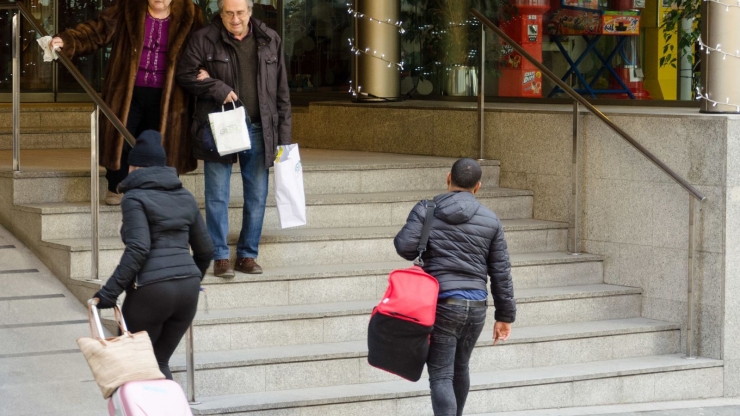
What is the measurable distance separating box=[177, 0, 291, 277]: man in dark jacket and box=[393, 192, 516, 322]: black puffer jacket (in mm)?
1752

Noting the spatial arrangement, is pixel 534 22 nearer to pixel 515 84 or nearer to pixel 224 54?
pixel 515 84

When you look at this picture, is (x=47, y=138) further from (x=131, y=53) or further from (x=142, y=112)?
(x=131, y=53)

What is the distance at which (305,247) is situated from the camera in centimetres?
801

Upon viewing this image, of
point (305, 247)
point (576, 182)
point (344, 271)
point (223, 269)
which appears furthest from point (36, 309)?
point (576, 182)

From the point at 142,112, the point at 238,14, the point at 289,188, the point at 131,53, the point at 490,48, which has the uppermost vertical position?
the point at 490,48

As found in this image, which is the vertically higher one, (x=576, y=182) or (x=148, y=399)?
(x=576, y=182)

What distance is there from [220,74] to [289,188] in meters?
0.81

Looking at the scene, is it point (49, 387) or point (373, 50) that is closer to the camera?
point (49, 387)

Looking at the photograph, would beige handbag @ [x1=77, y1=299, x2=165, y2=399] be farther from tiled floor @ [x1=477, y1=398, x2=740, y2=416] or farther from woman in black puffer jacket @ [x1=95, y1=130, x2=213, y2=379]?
tiled floor @ [x1=477, y1=398, x2=740, y2=416]

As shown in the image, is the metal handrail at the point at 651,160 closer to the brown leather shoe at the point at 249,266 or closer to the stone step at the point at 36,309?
the brown leather shoe at the point at 249,266

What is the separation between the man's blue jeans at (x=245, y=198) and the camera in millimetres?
7402

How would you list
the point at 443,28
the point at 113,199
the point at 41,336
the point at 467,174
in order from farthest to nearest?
the point at 443,28, the point at 113,199, the point at 41,336, the point at 467,174

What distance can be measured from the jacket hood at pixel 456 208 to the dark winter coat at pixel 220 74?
1750mm

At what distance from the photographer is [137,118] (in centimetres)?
771
